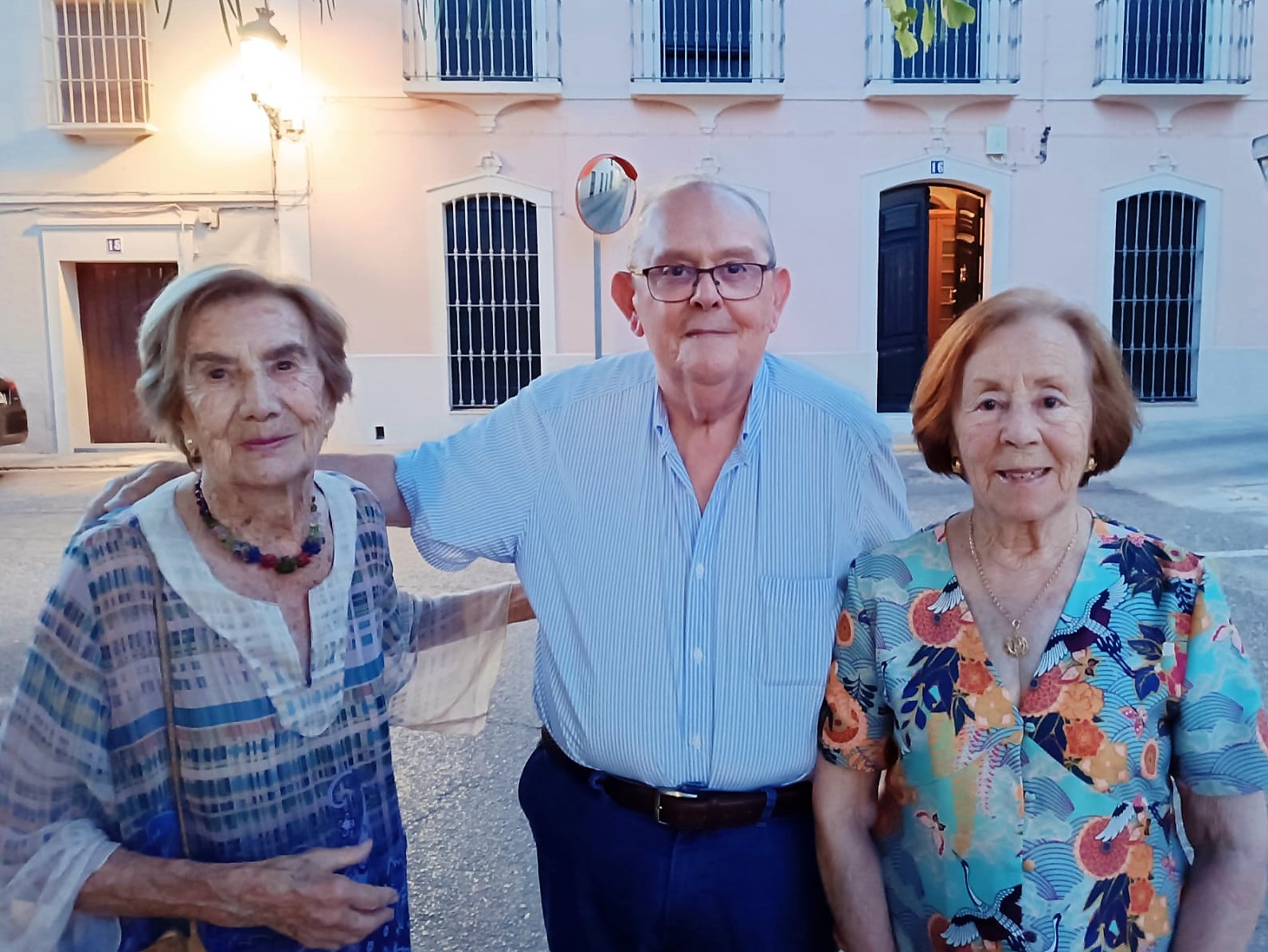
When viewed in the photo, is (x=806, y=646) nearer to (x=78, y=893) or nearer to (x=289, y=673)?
(x=289, y=673)

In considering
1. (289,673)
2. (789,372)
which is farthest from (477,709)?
(789,372)

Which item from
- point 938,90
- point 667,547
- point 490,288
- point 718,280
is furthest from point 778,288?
point 938,90

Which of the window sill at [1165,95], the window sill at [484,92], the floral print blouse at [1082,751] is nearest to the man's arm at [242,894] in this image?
the floral print blouse at [1082,751]

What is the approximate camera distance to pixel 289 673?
1.60 metres

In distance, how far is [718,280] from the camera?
1.94m

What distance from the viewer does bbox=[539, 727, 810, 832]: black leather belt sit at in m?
1.80

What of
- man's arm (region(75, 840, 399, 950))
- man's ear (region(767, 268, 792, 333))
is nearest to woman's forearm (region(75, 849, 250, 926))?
man's arm (region(75, 840, 399, 950))

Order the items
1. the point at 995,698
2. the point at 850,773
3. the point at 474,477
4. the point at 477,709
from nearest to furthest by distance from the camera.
Result: the point at 995,698
the point at 850,773
the point at 474,477
the point at 477,709

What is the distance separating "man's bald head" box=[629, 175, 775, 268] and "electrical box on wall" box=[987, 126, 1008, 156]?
12041mm

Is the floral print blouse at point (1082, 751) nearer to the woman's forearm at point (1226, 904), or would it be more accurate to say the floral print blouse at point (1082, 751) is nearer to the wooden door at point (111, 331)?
the woman's forearm at point (1226, 904)

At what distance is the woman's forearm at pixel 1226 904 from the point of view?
154 cm

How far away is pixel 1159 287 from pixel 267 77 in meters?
11.2

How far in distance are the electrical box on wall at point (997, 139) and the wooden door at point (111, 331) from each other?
10138 mm

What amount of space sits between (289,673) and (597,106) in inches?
473
